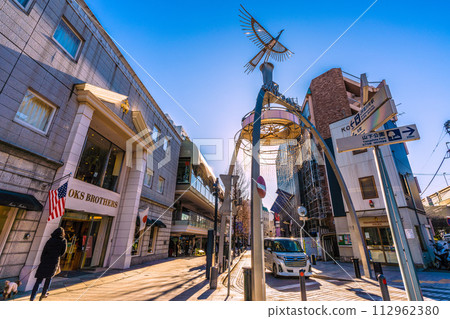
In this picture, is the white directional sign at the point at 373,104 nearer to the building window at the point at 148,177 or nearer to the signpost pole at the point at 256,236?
the signpost pole at the point at 256,236

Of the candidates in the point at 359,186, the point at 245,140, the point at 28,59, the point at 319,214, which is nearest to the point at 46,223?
the point at 28,59

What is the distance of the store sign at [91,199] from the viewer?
907cm

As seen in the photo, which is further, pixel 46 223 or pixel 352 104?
pixel 352 104

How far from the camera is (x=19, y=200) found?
630 cm

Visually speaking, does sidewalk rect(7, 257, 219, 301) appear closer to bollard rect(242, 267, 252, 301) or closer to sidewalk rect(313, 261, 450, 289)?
bollard rect(242, 267, 252, 301)

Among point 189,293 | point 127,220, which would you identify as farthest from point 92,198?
point 189,293

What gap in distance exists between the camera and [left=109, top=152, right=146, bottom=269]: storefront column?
38.9 ft

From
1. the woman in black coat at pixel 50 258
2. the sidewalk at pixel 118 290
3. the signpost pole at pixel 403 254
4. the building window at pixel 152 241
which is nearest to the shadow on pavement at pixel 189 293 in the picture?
the sidewalk at pixel 118 290

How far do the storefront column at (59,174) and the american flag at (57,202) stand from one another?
0.55 meters

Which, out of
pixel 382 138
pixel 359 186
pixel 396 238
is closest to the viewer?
pixel 396 238

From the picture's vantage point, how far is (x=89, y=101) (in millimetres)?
9328

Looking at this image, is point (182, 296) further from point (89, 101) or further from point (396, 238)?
point (89, 101)

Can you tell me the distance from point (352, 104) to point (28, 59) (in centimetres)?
3168

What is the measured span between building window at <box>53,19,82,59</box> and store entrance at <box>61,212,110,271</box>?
8.42m
